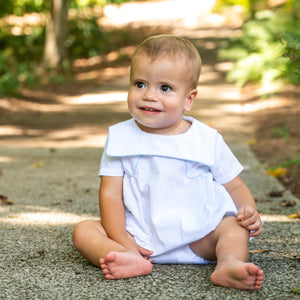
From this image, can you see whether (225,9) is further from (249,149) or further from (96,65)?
(249,149)

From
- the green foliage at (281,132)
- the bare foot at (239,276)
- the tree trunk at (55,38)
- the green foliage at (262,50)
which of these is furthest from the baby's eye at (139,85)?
the tree trunk at (55,38)

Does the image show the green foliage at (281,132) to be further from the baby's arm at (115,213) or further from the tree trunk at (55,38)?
the tree trunk at (55,38)

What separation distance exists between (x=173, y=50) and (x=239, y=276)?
101 centimetres

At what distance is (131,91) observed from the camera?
228 centimetres

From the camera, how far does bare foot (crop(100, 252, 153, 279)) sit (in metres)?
2.00

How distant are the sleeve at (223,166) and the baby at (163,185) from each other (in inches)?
0.6

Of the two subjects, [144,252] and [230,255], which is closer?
[230,255]

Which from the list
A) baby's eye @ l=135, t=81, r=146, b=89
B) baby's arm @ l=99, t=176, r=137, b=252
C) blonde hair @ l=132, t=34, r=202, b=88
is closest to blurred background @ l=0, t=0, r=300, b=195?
blonde hair @ l=132, t=34, r=202, b=88

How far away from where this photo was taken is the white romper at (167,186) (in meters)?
2.22

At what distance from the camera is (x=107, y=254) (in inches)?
78.7

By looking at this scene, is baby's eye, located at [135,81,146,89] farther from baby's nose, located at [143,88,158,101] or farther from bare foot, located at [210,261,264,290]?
bare foot, located at [210,261,264,290]

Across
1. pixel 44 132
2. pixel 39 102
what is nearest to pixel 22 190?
pixel 44 132

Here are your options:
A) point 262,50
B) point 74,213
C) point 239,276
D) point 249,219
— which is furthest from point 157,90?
point 262,50

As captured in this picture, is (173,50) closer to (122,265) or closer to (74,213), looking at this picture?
(122,265)
